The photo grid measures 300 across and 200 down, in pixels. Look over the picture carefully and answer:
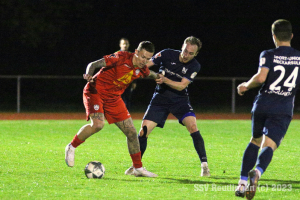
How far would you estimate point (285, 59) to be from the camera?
5.09 m

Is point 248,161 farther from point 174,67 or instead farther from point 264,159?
point 174,67

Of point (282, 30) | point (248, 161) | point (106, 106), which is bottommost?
point (248, 161)

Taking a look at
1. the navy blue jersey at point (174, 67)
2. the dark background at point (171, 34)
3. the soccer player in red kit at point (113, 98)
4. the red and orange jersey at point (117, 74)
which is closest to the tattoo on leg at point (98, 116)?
the soccer player in red kit at point (113, 98)

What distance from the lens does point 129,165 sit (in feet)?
24.8

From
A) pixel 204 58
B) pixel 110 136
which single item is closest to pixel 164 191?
pixel 110 136

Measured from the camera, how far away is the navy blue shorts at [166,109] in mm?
7227

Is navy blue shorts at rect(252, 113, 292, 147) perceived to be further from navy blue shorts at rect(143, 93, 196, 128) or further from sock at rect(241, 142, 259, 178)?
navy blue shorts at rect(143, 93, 196, 128)

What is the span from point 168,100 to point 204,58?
2279cm

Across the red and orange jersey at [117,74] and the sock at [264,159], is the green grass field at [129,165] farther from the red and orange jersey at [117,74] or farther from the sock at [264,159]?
the red and orange jersey at [117,74]

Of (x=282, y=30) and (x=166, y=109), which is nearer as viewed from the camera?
(x=282, y=30)

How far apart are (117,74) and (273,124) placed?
238 cm

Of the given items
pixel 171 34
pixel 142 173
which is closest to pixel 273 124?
pixel 142 173

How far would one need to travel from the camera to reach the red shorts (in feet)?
21.7

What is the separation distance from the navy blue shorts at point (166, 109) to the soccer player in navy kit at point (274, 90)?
2.06 meters
